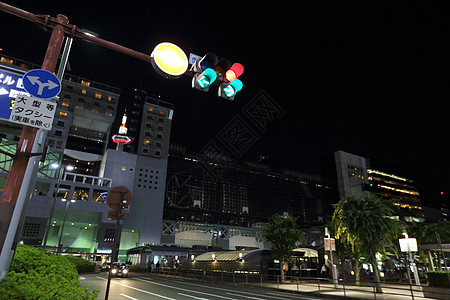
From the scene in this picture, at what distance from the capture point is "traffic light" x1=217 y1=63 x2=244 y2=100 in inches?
219

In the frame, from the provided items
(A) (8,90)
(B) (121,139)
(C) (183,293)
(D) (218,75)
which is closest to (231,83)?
(D) (218,75)

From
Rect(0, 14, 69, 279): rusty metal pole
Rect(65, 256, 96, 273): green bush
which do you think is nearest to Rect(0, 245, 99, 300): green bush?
Rect(0, 14, 69, 279): rusty metal pole

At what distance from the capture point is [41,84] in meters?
4.93

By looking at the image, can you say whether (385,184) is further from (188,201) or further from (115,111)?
(115,111)

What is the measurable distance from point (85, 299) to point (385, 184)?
15310cm

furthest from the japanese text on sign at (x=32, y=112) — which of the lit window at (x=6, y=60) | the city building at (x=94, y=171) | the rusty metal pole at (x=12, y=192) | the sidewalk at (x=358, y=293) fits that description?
the lit window at (x=6, y=60)

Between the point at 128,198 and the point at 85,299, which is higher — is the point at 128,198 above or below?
above

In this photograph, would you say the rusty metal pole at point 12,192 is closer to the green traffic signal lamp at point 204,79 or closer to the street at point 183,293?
the green traffic signal lamp at point 204,79

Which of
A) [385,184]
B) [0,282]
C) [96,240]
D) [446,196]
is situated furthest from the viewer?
[446,196]

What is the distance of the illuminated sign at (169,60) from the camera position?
17.0 feet

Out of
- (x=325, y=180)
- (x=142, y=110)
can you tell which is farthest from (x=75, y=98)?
(x=325, y=180)

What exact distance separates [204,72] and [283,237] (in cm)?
2894

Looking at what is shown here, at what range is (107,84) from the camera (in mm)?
98250

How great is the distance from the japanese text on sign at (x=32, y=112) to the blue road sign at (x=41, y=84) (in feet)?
0.40
